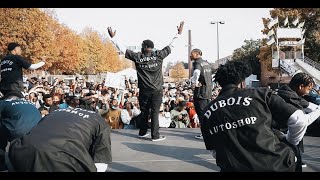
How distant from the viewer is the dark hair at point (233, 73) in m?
2.94

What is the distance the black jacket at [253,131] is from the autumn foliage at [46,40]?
18.3m

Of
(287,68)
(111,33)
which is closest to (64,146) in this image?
(111,33)

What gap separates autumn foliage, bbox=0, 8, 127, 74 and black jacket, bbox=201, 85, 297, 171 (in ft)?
60.1

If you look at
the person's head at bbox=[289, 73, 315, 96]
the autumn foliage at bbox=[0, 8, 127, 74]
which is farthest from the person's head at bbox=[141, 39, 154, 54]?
the autumn foliage at bbox=[0, 8, 127, 74]

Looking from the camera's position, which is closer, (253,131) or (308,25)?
(253,131)

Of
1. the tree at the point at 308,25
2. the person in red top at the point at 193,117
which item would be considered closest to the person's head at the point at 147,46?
the person in red top at the point at 193,117

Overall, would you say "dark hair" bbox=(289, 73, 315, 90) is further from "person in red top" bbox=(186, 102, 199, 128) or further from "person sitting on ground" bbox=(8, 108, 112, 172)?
"person in red top" bbox=(186, 102, 199, 128)

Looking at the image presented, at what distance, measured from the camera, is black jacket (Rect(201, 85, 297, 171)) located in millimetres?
2686

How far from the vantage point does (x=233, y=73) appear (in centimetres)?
295

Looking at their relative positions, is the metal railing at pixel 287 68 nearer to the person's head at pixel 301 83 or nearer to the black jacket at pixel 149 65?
the black jacket at pixel 149 65

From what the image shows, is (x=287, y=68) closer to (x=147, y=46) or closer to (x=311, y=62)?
(x=311, y=62)

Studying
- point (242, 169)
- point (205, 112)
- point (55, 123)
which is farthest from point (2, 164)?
point (242, 169)

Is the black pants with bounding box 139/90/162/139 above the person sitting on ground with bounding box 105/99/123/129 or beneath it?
above

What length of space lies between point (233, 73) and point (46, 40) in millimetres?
30980
